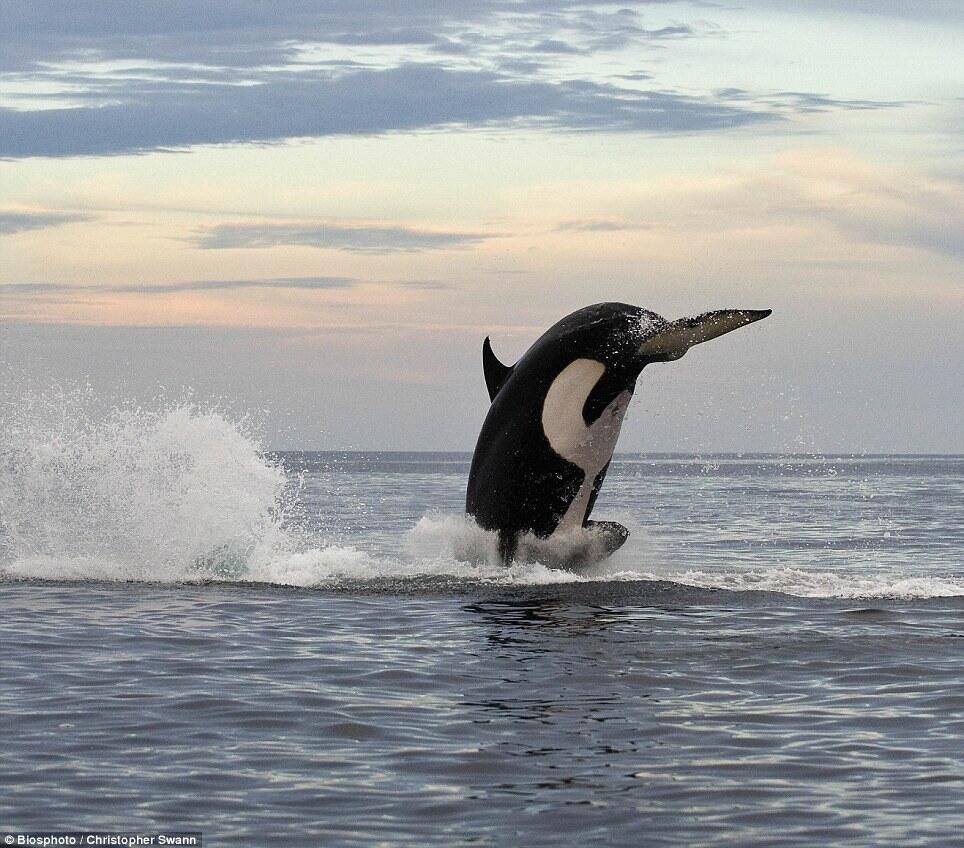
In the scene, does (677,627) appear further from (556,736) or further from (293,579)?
(293,579)

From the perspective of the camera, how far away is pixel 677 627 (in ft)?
48.2

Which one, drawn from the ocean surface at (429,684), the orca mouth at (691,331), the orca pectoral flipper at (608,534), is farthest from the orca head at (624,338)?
the ocean surface at (429,684)

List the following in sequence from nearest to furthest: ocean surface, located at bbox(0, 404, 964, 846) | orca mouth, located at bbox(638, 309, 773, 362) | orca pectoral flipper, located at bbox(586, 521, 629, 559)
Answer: ocean surface, located at bbox(0, 404, 964, 846) < orca mouth, located at bbox(638, 309, 773, 362) < orca pectoral flipper, located at bbox(586, 521, 629, 559)

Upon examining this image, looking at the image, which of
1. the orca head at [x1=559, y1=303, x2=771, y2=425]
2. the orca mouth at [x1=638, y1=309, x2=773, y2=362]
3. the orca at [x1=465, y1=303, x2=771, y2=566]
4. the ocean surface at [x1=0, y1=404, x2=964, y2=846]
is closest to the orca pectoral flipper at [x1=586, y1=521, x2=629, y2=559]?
the orca at [x1=465, y1=303, x2=771, y2=566]

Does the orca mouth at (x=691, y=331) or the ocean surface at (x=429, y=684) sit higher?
the orca mouth at (x=691, y=331)

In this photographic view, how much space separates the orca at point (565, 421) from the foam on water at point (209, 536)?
1.42ft

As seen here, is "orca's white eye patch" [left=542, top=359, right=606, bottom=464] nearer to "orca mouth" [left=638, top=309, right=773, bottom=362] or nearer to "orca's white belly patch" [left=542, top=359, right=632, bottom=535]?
"orca's white belly patch" [left=542, top=359, right=632, bottom=535]

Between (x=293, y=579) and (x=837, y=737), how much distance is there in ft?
34.3

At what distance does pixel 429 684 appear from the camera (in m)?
11.8

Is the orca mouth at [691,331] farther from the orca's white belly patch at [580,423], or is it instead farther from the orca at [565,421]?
the orca's white belly patch at [580,423]

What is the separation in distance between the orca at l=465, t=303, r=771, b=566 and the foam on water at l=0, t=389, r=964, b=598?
0.43m

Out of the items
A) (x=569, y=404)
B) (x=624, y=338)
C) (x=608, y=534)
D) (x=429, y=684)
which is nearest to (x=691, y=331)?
(x=624, y=338)

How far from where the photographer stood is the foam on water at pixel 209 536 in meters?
18.9

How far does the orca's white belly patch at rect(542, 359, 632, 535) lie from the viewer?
56.5 ft
